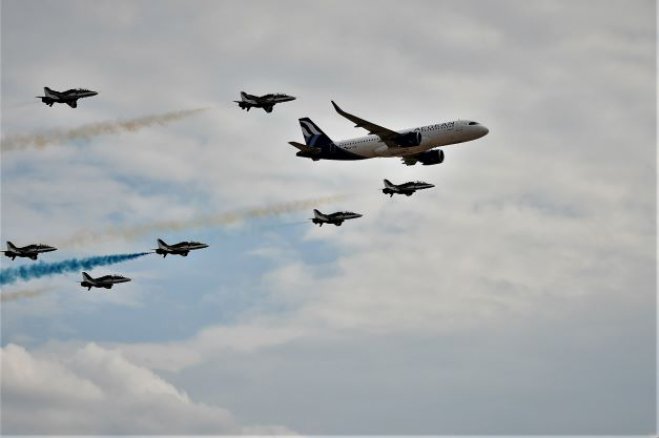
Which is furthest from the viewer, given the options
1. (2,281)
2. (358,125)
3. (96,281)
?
(358,125)

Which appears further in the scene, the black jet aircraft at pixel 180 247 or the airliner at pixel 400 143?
the airliner at pixel 400 143

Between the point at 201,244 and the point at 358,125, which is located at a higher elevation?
the point at 358,125

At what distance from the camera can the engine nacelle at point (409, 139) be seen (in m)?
154

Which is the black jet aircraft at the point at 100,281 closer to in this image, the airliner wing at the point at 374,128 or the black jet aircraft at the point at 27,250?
the black jet aircraft at the point at 27,250

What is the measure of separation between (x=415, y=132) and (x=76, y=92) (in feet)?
175

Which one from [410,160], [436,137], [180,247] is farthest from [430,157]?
[180,247]

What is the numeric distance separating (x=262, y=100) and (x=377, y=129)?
23.7 meters

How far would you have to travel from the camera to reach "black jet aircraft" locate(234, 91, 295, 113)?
451 ft

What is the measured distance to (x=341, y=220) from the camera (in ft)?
481

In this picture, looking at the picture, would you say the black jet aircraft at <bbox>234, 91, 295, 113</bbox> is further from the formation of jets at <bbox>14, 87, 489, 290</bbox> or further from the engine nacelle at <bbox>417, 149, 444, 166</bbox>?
the engine nacelle at <bbox>417, 149, 444, 166</bbox>

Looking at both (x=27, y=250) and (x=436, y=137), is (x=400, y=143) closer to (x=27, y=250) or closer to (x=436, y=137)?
(x=436, y=137)

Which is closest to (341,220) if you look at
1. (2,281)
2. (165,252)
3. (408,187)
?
(408,187)

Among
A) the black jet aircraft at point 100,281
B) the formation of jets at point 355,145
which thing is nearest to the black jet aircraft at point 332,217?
the formation of jets at point 355,145

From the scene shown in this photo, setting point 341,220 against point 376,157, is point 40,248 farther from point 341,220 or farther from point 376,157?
point 376,157
